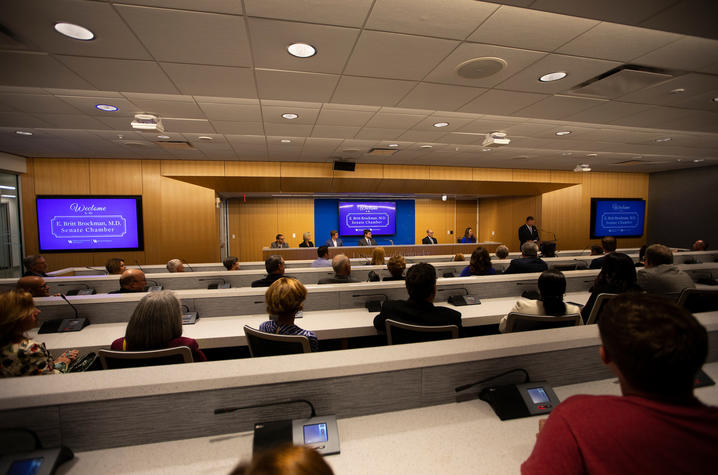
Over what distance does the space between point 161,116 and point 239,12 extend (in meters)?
2.55

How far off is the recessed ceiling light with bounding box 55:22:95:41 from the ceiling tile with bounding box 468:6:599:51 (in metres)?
2.36

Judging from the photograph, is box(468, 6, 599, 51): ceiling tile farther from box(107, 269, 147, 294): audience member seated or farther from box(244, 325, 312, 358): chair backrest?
box(107, 269, 147, 294): audience member seated

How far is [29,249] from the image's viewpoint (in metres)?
6.07

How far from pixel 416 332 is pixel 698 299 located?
8.35ft

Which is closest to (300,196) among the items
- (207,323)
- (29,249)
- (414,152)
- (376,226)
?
(376,226)

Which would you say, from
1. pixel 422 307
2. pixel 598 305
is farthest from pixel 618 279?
pixel 422 307

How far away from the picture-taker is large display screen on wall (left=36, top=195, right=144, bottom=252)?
611cm

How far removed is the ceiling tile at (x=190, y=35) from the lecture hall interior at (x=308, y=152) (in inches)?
0.6

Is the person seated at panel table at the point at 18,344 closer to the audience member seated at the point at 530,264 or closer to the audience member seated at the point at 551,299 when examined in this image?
the audience member seated at the point at 551,299

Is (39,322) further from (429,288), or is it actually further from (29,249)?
(29,249)

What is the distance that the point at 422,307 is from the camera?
2.01m

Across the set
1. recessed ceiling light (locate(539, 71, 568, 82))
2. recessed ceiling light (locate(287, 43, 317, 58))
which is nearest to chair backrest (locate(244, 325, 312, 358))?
recessed ceiling light (locate(287, 43, 317, 58))

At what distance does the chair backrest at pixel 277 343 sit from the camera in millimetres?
1593

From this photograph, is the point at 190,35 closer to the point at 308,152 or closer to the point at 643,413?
the point at 643,413
